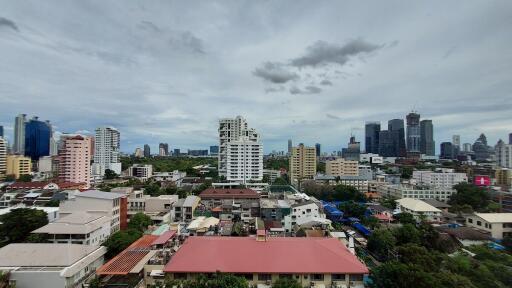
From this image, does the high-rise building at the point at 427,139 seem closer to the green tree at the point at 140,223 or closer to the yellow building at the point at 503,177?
the yellow building at the point at 503,177

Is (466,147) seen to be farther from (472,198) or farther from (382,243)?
(382,243)

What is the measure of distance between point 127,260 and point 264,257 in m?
6.92

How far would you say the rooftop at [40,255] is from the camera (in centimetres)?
1336

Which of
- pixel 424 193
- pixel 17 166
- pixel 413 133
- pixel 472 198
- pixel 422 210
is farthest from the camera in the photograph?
pixel 413 133

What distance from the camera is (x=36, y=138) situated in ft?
227

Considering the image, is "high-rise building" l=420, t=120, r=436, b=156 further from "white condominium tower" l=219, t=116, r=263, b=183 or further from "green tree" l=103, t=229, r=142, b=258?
"green tree" l=103, t=229, r=142, b=258

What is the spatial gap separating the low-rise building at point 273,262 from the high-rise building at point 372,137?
122m

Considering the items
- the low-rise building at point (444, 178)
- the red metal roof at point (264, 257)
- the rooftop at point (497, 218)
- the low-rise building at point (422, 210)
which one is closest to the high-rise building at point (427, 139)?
the low-rise building at point (444, 178)

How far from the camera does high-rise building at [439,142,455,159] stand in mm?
105113

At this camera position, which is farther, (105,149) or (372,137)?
(372,137)

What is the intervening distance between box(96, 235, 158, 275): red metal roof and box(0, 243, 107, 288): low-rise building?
108 centimetres

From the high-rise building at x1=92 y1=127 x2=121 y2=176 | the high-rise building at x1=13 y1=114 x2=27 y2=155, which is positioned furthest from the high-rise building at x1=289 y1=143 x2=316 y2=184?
the high-rise building at x1=13 y1=114 x2=27 y2=155

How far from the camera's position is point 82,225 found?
59.9ft

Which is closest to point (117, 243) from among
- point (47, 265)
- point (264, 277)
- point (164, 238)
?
point (164, 238)
